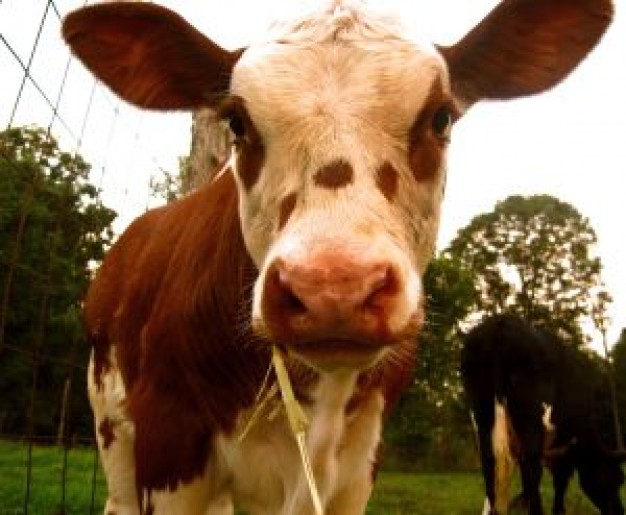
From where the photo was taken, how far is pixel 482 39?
3232 millimetres

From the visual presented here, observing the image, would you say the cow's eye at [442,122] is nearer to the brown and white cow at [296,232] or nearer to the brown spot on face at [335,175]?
the brown and white cow at [296,232]

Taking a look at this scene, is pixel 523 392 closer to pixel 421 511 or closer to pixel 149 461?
pixel 421 511

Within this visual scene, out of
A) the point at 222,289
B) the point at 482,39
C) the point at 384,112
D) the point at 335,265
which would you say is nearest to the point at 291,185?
the point at 384,112

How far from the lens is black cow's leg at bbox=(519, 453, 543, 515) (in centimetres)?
923

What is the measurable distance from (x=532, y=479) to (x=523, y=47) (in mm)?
7147

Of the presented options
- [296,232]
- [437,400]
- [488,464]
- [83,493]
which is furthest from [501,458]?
[437,400]

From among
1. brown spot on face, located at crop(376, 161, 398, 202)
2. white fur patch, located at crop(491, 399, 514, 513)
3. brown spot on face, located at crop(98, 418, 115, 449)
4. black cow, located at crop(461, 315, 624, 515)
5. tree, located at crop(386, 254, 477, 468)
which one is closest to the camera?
brown spot on face, located at crop(376, 161, 398, 202)

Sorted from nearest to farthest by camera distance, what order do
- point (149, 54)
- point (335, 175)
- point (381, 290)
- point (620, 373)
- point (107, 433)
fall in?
point (381, 290) < point (335, 175) < point (149, 54) < point (107, 433) < point (620, 373)

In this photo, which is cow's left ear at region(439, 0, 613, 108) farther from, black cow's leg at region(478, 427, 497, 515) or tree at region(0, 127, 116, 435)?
black cow's leg at region(478, 427, 497, 515)

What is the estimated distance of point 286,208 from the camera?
2520 millimetres

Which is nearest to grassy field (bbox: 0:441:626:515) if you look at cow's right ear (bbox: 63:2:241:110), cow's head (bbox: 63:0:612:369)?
cow's right ear (bbox: 63:2:241:110)

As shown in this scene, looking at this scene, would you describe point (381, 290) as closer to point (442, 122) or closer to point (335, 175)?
point (335, 175)

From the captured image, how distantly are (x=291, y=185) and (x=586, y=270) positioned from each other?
4079cm

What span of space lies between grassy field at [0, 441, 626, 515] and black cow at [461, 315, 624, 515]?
56.7 inches
